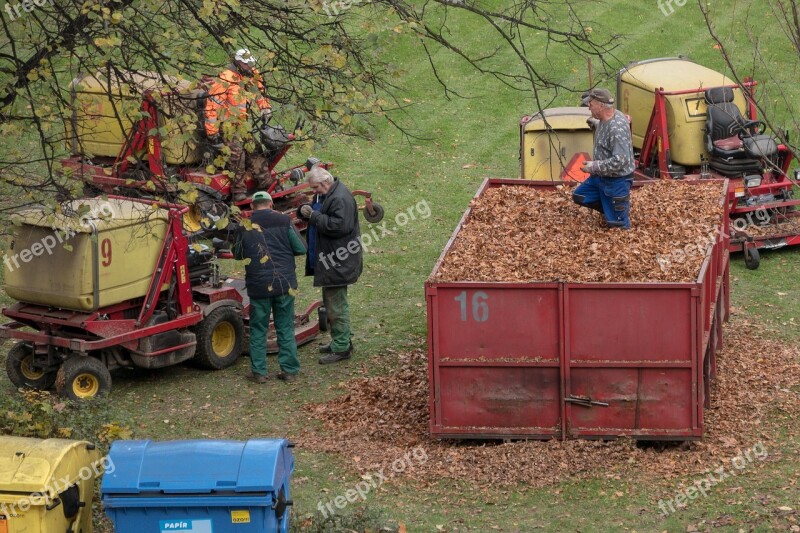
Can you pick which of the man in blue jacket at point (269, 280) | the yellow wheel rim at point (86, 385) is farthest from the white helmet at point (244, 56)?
the yellow wheel rim at point (86, 385)

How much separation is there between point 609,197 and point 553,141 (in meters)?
4.59

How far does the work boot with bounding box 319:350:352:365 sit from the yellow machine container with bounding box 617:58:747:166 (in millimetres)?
5766

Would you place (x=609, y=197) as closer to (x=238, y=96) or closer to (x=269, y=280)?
(x=269, y=280)

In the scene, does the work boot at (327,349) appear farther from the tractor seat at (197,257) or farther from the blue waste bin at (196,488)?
the blue waste bin at (196,488)

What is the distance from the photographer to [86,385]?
1030 cm

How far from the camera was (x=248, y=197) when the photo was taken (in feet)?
48.9

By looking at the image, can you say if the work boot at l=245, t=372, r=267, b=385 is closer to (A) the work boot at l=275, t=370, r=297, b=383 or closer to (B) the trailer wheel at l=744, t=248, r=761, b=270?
(A) the work boot at l=275, t=370, r=297, b=383

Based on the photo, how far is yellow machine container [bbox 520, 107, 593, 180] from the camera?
14.3 metres

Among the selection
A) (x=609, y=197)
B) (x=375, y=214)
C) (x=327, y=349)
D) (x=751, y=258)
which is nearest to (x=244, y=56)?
(x=609, y=197)

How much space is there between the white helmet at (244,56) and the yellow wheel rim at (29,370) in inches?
155

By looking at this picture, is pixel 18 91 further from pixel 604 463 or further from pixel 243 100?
pixel 604 463

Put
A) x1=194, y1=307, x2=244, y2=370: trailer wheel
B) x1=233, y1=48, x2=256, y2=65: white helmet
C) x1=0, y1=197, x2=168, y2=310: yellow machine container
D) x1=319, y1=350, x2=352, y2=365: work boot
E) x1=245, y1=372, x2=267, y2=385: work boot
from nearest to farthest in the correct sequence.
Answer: x1=233, y1=48, x2=256, y2=65: white helmet
x1=0, y1=197, x2=168, y2=310: yellow machine container
x1=245, y1=372, x2=267, y2=385: work boot
x1=194, y1=307, x2=244, y2=370: trailer wheel
x1=319, y1=350, x2=352, y2=365: work boot

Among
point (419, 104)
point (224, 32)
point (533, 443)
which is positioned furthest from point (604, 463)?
point (419, 104)

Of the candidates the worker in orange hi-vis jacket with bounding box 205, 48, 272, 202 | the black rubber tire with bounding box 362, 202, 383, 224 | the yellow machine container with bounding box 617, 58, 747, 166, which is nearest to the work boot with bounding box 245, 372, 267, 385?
the worker in orange hi-vis jacket with bounding box 205, 48, 272, 202
